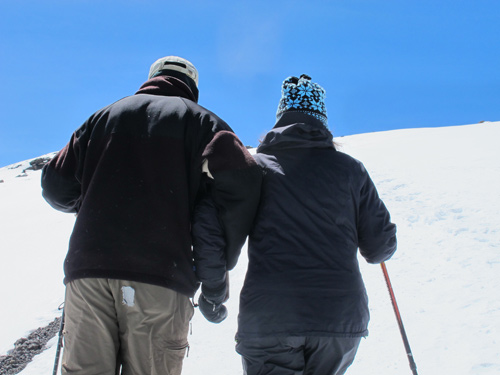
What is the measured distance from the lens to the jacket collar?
2.77 metres

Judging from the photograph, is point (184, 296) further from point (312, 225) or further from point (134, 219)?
point (312, 225)

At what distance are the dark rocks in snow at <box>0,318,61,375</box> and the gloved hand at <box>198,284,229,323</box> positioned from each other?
3.22 m

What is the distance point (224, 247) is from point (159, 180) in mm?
524

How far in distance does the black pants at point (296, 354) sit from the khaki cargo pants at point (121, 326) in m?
0.40

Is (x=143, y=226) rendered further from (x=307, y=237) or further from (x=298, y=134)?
(x=298, y=134)

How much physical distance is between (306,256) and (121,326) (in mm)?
1052

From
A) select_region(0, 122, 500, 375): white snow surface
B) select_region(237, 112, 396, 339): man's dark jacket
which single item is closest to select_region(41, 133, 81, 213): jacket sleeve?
select_region(237, 112, 396, 339): man's dark jacket

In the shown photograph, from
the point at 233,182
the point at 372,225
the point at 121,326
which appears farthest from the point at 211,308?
the point at 372,225

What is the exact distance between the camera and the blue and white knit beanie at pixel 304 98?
271cm

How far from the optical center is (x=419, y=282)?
5.51 m

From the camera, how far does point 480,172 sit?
9523mm

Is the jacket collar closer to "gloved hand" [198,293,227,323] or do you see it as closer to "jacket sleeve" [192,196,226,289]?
"jacket sleeve" [192,196,226,289]

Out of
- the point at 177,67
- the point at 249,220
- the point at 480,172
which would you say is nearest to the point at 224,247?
the point at 249,220

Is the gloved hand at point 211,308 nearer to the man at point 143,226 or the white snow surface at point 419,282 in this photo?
the man at point 143,226
